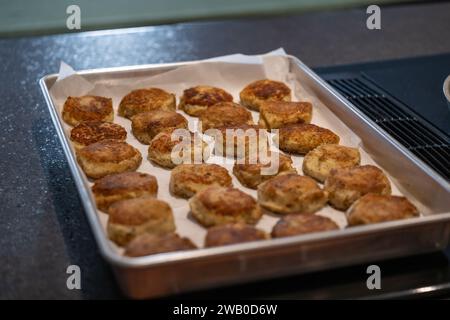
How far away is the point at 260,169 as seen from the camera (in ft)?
4.76

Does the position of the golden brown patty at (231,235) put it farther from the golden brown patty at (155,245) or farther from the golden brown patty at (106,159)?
the golden brown patty at (106,159)

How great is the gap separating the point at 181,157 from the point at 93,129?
0.27m

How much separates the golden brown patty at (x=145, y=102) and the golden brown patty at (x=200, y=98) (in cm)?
4

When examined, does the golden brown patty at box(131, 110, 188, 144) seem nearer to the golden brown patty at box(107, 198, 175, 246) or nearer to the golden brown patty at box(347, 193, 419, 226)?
the golden brown patty at box(107, 198, 175, 246)

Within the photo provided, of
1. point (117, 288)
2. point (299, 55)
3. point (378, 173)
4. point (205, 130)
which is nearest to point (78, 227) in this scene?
point (117, 288)

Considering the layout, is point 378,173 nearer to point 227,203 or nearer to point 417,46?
point 227,203

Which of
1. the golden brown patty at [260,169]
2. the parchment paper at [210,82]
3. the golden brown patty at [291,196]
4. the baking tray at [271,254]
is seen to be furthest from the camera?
the parchment paper at [210,82]

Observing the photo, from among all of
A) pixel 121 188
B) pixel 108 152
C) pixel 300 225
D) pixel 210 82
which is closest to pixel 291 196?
pixel 300 225

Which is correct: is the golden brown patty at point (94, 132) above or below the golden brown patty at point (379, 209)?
above

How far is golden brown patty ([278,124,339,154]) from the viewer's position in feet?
5.26

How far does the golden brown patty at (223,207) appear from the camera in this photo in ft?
4.09

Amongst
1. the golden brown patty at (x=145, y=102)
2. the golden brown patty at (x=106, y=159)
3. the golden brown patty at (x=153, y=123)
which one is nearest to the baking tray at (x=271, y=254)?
the golden brown patty at (x=106, y=159)

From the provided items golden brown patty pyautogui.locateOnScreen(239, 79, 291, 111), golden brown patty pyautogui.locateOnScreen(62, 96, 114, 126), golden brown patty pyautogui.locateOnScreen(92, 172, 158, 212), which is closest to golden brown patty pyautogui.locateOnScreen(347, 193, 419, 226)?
golden brown patty pyautogui.locateOnScreen(92, 172, 158, 212)

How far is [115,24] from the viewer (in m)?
2.56
